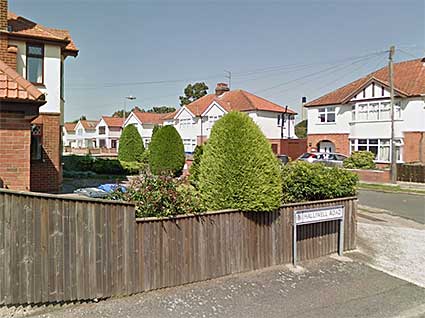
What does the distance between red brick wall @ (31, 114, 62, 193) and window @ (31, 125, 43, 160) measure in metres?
0.10

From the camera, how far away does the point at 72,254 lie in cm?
436

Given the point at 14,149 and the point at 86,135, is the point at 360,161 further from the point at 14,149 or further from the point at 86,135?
the point at 86,135

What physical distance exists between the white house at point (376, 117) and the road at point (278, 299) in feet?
77.9

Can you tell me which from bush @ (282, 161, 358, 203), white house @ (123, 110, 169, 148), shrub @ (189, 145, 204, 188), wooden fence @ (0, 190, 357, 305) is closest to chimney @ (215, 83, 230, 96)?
white house @ (123, 110, 169, 148)

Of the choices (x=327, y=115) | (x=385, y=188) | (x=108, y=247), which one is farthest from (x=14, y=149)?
(x=327, y=115)

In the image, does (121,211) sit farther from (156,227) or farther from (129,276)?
(129,276)

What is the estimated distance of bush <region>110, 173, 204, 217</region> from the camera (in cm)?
507

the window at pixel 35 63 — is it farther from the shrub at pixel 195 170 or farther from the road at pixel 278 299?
the road at pixel 278 299

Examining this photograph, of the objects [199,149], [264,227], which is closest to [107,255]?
[264,227]

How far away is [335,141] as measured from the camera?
3130cm

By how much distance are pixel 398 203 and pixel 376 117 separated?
14825 millimetres

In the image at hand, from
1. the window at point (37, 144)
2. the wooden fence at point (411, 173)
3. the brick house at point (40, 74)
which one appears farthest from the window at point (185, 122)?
the window at point (37, 144)

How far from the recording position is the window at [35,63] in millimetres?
11109

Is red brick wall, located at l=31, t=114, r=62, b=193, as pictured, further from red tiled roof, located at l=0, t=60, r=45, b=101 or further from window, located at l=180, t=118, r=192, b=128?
window, located at l=180, t=118, r=192, b=128
